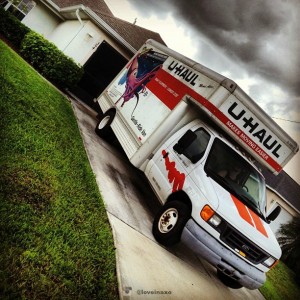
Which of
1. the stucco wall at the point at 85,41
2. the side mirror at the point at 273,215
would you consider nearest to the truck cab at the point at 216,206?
the side mirror at the point at 273,215

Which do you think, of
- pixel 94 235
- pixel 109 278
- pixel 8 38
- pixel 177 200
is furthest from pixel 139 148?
pixel 8 38

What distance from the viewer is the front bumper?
14.4 ft

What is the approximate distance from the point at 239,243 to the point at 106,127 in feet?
17.7

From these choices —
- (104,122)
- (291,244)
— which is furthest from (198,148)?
(291,244)

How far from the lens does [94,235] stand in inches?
141

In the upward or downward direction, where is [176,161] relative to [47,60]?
upward

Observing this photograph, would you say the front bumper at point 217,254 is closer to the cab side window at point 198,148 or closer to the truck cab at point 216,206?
the truck cab at point 216,206

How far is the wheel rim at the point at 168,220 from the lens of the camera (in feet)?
15.8

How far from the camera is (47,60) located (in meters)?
11.1

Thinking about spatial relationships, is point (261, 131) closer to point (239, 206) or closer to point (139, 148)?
point (239, 206)

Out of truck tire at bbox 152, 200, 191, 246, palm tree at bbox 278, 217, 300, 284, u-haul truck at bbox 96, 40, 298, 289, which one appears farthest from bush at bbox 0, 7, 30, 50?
palm tree at bbox 278, 217, 300, 284

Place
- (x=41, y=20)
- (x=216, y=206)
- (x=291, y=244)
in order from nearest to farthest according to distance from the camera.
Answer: (x=216, y=206) < (x=41, y=20) < (x=291, y=244)

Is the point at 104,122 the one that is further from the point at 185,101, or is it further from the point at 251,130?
the point at 251,130

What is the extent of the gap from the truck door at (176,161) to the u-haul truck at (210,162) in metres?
0.02
